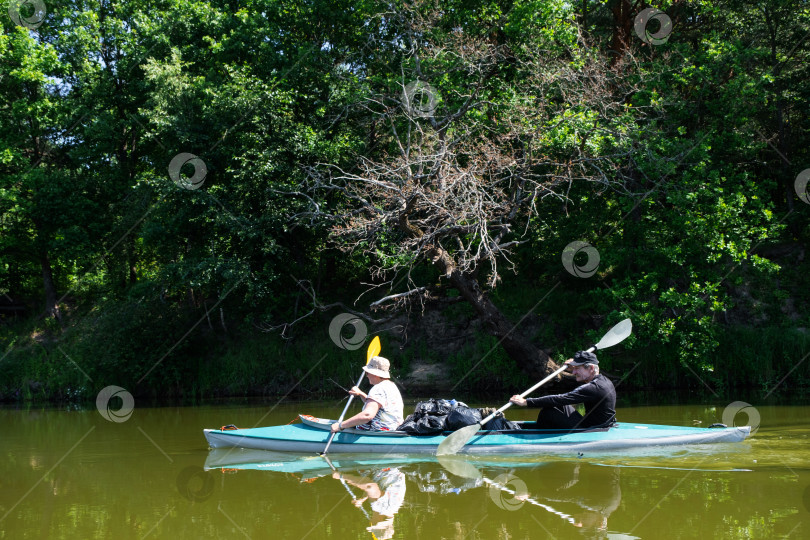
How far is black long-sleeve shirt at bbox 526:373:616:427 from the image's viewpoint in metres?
7.57

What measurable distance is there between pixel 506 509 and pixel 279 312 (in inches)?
503

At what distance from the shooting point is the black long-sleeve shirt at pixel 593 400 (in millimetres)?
7574

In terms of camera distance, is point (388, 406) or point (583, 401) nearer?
point (583, 401)

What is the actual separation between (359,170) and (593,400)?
959 cm

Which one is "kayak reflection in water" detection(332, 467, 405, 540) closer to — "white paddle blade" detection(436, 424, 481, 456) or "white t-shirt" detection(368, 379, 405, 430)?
"white paddle blade" detection(436, 424, 481, 456)

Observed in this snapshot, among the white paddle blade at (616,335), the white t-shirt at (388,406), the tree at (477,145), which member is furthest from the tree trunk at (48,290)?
the white paddle blade at (616,335)

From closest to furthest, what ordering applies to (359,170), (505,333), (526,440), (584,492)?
(584,492) < (526,440) < (505,333) < (359,170)

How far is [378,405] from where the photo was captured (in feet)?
27.0

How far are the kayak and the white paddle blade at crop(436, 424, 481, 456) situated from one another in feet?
0.41

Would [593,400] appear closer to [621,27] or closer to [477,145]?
[477,145]

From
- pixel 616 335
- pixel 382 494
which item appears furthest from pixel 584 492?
pixel 616 335

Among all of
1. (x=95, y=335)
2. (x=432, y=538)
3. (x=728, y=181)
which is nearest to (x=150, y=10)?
(x=95, y=335)

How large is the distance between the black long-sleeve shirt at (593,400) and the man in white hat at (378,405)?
1684mm

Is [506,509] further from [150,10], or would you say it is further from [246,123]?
[150,10]
